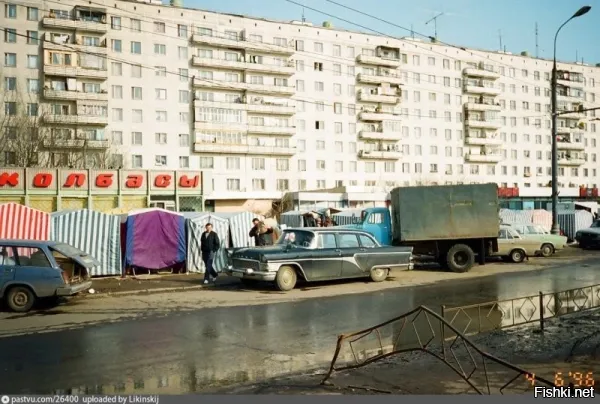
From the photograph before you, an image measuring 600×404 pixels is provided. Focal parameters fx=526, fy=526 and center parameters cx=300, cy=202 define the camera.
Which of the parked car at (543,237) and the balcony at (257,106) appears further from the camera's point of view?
the balcony at (257,106)

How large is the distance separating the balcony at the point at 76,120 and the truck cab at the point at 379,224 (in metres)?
43.8

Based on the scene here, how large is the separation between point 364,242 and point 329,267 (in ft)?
5.17

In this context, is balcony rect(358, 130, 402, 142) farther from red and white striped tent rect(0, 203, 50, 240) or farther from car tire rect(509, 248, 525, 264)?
red and white striped tent rect(0, 203, 50, 240)

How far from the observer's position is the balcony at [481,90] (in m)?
77.1

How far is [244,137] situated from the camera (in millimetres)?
63094

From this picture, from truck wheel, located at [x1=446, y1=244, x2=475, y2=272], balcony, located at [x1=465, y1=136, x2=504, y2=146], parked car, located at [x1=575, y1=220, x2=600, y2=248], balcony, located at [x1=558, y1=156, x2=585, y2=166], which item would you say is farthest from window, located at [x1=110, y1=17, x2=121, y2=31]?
balcony, located at [x1=558, y1=156, x2=585, y2=166]

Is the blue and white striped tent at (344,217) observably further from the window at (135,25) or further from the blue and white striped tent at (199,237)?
the window at (135,25)

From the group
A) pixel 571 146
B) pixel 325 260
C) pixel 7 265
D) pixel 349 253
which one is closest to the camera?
pixel 7 265

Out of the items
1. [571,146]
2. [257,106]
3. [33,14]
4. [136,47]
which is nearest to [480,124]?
[571,146]

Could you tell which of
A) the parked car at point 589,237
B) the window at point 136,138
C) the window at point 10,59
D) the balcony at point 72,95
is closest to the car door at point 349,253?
the parked car at point 589,237

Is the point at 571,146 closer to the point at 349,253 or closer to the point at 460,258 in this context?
the point at 460,258

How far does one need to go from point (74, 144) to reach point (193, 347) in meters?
A: 49.1

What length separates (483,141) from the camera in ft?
260

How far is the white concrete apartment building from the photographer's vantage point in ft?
182
